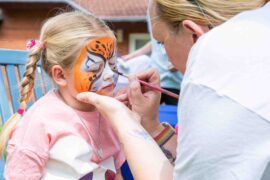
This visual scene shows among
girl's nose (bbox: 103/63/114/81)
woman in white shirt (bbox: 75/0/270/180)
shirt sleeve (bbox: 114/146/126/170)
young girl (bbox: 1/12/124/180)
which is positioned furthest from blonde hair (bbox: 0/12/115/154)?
woman in white shirt (bbox: 75/0/270/180)

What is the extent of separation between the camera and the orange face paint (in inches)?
56.7

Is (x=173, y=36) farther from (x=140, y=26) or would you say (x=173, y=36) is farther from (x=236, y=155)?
(x=140, y=26)

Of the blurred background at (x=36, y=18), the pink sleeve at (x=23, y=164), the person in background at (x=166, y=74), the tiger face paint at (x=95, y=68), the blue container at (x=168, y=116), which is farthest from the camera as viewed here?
the blurred background at (x=36, y=18)

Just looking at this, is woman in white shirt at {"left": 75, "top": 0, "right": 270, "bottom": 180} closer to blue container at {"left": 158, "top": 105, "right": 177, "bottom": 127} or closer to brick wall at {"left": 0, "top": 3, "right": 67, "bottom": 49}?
blue container at {"left": 158, "top": 105, "right": 177, "bottom": 127}

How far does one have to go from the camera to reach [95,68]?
1452mm

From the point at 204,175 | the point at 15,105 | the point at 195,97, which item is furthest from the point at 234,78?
the point at 15,105

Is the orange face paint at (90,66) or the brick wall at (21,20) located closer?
the orange face paint at (90,66)

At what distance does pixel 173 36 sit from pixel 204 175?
44cm

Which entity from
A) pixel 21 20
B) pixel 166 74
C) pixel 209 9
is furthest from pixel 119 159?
pixel 21 20

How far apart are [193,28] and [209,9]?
58 millimetres

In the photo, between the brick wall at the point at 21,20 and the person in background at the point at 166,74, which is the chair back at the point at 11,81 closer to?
the person in background at the point at 166,74

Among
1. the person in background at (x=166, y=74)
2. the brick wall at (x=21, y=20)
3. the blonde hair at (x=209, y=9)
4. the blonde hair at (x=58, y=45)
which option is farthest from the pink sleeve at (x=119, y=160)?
the brick wall at (x=21, y=20)

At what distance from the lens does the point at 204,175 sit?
2.92 ft

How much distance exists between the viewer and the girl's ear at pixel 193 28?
1.11 meters
